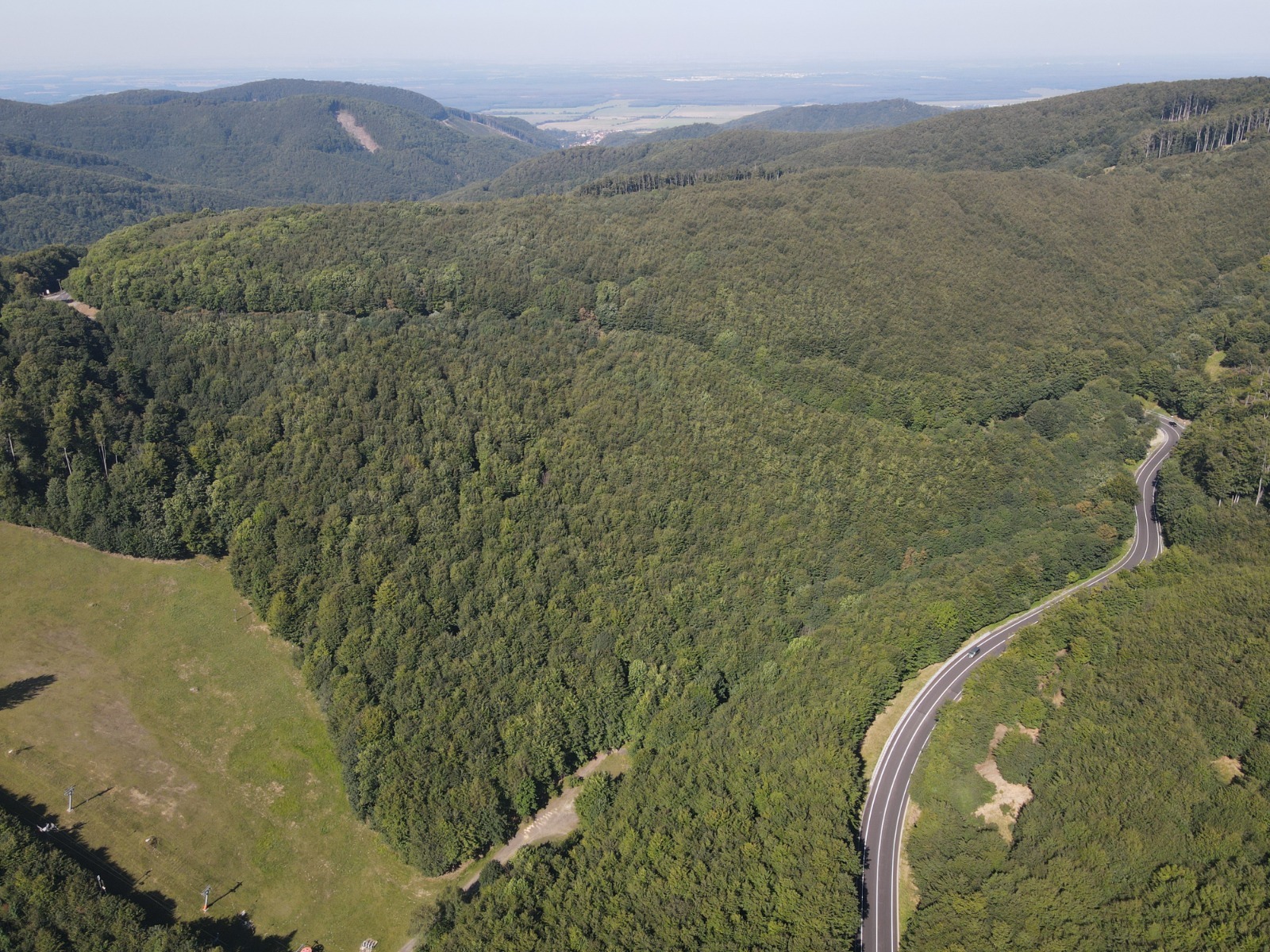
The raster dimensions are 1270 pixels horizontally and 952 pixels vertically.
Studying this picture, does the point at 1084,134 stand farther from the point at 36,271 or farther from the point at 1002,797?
the point at 36,271

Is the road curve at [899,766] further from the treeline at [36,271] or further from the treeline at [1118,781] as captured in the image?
the treeline at [36,271]

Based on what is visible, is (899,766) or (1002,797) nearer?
(1002,797)

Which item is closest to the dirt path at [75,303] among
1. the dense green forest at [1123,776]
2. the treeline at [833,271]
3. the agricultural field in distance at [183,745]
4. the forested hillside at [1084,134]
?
the treeline at [833,271]

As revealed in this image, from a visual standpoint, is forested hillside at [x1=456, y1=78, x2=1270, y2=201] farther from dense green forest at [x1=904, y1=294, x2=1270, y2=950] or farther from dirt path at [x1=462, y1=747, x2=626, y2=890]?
dirt path at [x1=462, y1=747, x2=626, y2=890]

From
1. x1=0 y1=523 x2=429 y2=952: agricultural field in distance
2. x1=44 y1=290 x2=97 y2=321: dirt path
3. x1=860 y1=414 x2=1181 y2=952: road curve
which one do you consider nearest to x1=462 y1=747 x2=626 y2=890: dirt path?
x1=0 y1=523 x2=429 y2=952: agricultural field in distance

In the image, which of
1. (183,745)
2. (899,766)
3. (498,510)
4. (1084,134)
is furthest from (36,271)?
(1084,134)
